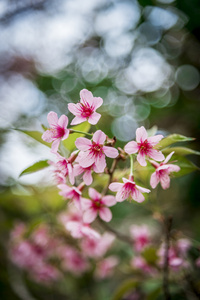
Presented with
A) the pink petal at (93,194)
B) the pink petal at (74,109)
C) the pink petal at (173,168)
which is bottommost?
the pink petal at (93,194)

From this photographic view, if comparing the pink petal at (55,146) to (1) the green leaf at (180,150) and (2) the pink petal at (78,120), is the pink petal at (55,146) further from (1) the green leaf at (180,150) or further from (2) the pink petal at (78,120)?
(1) the green leaf at (180,150)

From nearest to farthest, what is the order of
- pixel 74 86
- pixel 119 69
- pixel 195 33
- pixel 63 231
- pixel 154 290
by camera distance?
pixel 154 290 < pixel 63 231 < pixel 195 33 < pixel 119 69 < pixel 74 86

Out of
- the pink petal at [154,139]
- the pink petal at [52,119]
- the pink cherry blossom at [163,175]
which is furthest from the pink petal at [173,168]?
the pink petal at [52,119]

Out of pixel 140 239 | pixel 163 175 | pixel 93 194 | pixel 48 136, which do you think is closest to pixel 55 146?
pixel 48 136

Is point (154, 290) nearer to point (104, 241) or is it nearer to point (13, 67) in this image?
point (104, 241)

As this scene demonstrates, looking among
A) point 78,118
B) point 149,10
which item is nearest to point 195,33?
point 149,10

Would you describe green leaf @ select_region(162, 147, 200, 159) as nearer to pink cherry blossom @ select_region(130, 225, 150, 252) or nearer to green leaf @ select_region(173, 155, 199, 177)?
green leaf @ select_region(173, 155, 199, 177)
